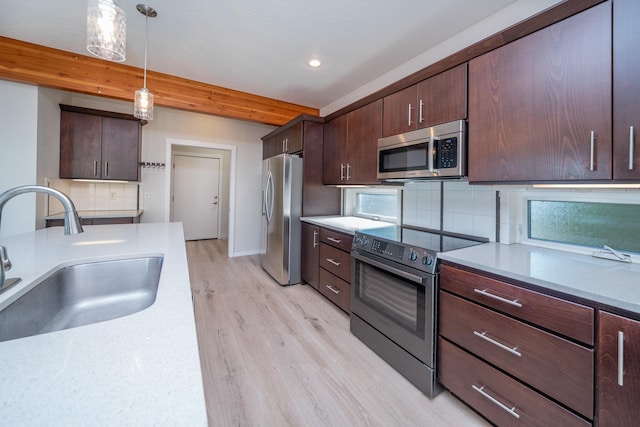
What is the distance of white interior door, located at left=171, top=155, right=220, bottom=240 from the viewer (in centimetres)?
587

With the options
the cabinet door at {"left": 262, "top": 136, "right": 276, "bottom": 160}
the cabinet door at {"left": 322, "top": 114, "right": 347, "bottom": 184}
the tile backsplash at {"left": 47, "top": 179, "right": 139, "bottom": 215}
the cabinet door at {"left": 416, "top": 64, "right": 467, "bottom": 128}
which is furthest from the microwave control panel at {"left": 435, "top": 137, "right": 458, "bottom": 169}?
the tile backsplash at {"left": 47, "top": 179, "right": 139, "bottom": 215}

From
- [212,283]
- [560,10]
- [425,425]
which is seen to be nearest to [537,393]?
[425,425]

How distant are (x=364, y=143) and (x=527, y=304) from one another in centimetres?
192

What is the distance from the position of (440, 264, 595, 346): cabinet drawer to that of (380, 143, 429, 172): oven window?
854 millimetres

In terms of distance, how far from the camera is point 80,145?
10.7 feet

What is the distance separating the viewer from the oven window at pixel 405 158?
201cm

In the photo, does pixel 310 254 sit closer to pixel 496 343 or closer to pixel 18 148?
pixel 496 343

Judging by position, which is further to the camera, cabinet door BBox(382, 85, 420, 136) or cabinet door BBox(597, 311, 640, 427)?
cabinet door BBox(382, 85, 420, 136)

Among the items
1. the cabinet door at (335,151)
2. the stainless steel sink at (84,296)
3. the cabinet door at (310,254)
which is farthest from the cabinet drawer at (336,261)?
the stainless steel sink at (84,296)

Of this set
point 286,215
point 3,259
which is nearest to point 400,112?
point 286,215

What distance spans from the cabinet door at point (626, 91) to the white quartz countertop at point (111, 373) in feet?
5.79

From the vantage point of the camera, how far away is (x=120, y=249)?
1.35 meters

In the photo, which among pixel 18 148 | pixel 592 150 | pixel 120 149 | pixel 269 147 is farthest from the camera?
pixel 269 147

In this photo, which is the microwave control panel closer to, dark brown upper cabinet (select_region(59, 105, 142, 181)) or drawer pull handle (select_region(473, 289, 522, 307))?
drawer pull handle (select_region(473, 289, 522, 307))
